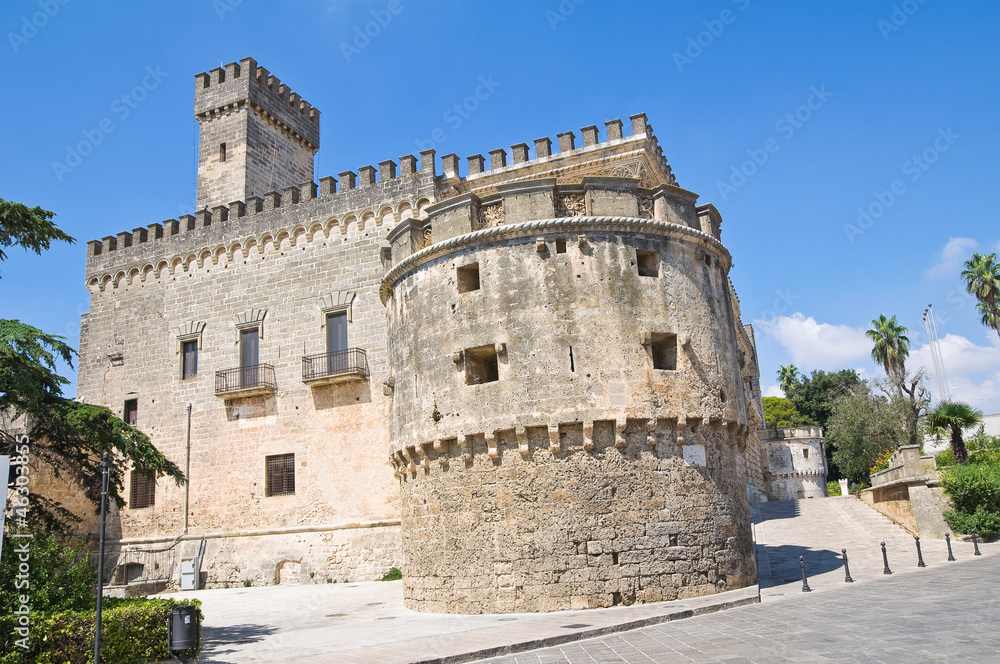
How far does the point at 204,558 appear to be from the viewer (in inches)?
875

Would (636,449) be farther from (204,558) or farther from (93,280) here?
(93,280)

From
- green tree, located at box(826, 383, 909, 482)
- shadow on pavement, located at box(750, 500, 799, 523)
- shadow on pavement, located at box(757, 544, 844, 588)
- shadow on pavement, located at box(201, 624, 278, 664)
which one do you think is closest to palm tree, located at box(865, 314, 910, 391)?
green tree, located at box(826, 383, 909, 482)

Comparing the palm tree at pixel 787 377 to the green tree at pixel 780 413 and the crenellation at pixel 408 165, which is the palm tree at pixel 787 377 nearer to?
the green tree at pixel 780 413

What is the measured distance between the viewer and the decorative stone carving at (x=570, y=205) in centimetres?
1286

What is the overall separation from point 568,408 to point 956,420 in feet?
56.9

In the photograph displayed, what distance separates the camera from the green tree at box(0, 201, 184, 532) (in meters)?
11.5

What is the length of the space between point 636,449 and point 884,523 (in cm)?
1450

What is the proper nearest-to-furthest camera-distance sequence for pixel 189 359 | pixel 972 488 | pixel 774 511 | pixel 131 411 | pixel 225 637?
pixel 225 637 → pixel 972 488 → pixel 189 359 → pixel 131 411 → pixel 774 511

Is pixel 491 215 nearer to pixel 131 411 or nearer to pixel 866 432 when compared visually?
pixel 131 411

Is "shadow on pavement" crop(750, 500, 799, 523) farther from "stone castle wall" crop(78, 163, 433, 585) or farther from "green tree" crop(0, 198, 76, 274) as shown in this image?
"green tree" crop(0, 198, 76, 274)

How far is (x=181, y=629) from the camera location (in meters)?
8.53

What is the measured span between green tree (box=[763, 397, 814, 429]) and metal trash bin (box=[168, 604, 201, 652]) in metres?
51.9

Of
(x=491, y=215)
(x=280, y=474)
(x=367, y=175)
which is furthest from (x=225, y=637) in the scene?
(x=367, y=175)

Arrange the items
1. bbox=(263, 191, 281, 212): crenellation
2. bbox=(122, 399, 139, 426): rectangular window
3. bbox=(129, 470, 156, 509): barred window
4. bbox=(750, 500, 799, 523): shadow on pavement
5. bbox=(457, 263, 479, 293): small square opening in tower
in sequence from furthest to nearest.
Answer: bbox=(750, 500, 799, 523): shadow on pavement, bbox=(122, 399, 139, 426): rectangular window, bbox=(263, 191, 281, 212): crenellation, bbox=(129, 470, 156, 509): barred window, bbox=(457, 263, 479, 293): small square opening in tower
